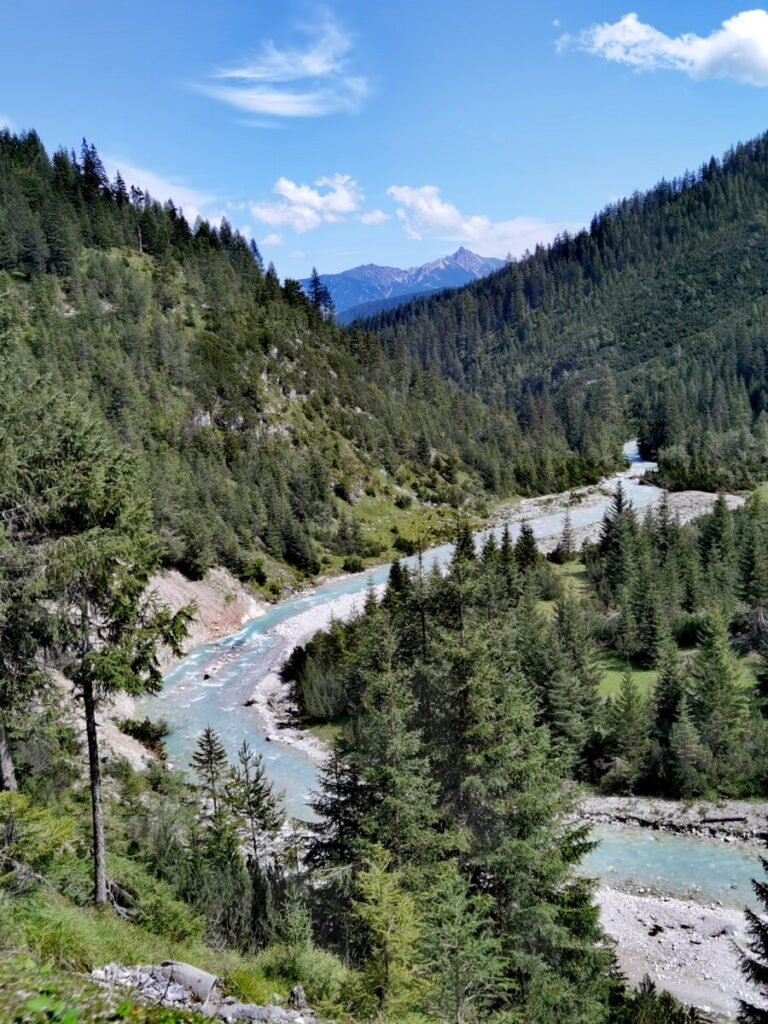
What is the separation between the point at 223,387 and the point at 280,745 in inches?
2682

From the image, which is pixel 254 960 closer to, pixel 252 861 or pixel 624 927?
pixel 252 861

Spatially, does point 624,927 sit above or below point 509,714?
below

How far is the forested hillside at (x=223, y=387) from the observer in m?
79.8

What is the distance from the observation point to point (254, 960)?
46.5 feet

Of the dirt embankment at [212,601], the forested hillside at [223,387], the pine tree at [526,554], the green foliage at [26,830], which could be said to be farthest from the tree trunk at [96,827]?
the pine tree at [526,554]

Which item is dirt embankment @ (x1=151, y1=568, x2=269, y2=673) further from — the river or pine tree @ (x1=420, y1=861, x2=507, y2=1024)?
pine tree @ (x1=420, y1=861, x2=507, y2=1024)

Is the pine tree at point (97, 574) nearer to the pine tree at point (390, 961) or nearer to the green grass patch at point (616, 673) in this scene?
the pine tree at point (390, 961)

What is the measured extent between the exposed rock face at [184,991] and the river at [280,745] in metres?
24.2

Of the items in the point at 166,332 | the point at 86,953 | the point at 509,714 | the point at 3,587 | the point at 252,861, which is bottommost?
the point at 252,861

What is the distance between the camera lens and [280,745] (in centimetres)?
4094

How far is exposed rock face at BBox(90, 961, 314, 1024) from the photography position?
802 centimetres

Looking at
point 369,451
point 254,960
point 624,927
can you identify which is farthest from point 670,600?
point 369,451

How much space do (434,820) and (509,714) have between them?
12.6ft

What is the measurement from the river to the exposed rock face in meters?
24.2
